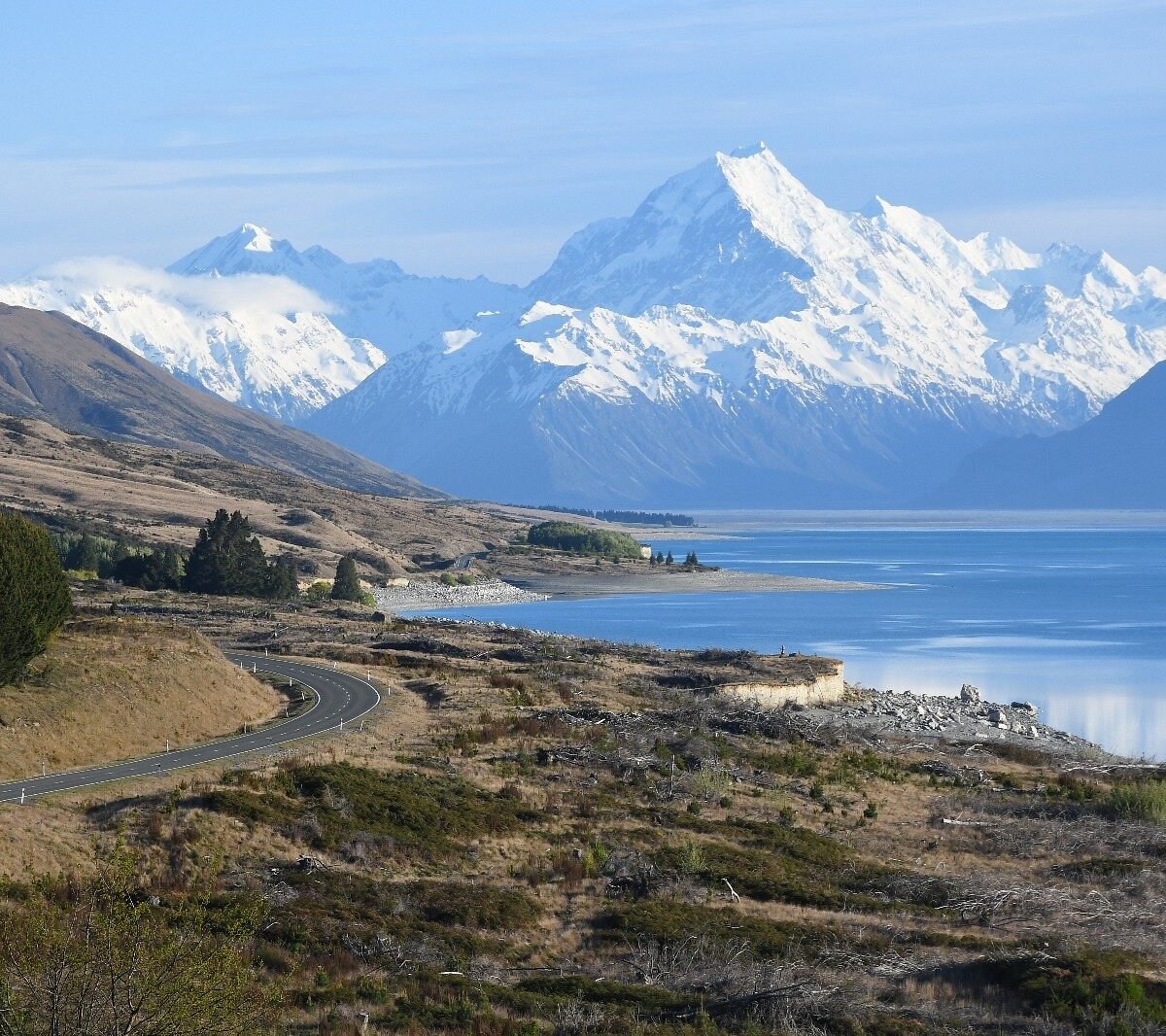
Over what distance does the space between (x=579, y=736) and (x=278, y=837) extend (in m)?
18.3

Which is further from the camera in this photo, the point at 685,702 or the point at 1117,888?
the point at 685,702

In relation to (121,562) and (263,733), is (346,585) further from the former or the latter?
(263,733)

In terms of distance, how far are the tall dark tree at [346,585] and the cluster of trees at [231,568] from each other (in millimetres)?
8419

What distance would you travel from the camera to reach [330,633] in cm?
8281

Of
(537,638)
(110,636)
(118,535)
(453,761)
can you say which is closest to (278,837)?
(453,761)

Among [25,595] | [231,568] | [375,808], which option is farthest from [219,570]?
[375,808]

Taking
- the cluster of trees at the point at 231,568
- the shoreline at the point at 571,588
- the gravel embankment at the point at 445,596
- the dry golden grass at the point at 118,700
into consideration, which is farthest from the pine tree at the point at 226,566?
the dry golden grass at the point at 118,700

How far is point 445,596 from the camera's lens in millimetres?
160125

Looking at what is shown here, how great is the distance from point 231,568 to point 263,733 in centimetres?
6722

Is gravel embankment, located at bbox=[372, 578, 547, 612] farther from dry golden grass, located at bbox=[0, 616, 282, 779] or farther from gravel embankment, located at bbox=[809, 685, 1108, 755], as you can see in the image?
dry golden grass, located at bbox=[0, 616, 282, 779]

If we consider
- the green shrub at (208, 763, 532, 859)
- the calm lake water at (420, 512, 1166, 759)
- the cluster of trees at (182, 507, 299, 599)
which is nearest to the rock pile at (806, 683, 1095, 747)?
the calm lake water at (420, 512, 1166, 759)

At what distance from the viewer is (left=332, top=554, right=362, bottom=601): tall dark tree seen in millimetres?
126875

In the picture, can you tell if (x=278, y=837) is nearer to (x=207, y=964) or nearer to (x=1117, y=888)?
(x=207, y=964)

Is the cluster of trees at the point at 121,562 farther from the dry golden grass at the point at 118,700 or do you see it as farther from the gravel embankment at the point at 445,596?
the dry golden grass at the point at 118,700
